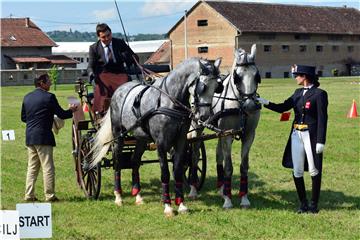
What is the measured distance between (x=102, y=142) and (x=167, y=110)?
1876 mm

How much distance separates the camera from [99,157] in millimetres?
9805

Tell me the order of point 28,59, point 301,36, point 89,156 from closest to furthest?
point 89,156
point 301,36
point 28,59

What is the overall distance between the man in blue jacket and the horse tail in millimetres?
660

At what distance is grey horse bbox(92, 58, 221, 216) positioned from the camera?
8141mm

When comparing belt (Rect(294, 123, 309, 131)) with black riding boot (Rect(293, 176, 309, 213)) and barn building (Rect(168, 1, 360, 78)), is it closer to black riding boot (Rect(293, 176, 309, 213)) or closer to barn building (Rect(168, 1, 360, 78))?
black riding boot (Rect(293, 176, 309, 213))

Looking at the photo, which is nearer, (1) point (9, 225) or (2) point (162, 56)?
(1) point (9, 225)

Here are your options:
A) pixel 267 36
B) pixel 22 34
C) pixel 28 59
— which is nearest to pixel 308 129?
pixel 267 36

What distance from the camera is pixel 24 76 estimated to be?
3051 inches

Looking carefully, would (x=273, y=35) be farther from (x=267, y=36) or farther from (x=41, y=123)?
(x=41, y=123)

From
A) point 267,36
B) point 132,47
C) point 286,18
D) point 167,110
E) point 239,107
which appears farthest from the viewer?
point 132,47

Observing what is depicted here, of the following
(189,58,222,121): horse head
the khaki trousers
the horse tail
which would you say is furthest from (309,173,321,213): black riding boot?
the khaki trousers

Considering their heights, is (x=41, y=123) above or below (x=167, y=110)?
below

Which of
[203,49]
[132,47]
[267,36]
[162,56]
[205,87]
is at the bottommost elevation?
[205,87]

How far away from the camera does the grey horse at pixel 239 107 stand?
8.69 metres
